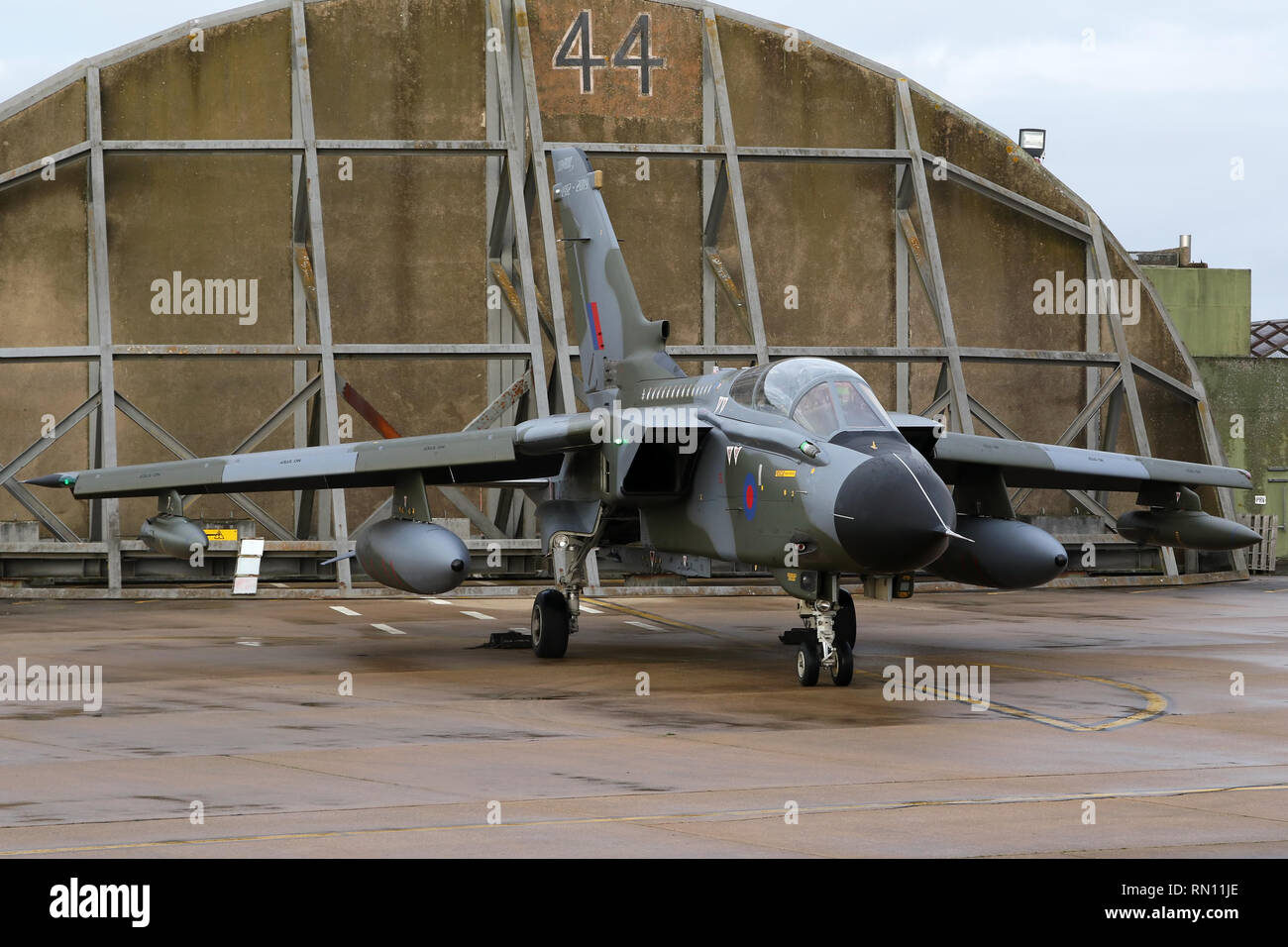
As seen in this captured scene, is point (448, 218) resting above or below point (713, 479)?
above

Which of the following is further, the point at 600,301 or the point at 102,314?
the point at 102,314

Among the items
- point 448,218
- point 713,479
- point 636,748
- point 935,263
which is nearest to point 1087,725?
point 636,748

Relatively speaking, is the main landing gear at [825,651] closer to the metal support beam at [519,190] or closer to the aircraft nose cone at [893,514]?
the aircraft nose cone at [893,514]

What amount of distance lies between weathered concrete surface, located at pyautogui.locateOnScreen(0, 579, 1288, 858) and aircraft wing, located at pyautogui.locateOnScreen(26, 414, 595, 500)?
2020mm

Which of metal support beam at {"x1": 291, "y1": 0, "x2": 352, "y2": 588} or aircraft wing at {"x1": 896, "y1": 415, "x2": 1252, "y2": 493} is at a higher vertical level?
metal support beam at {"x1": 291, "y1": 0, "x2": 352, "y2": 588}

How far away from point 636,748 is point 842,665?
4.00 meters

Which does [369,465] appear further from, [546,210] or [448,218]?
[448,218]

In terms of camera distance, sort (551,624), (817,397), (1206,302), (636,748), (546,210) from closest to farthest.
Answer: (636,748) < (817,397) < (551,624) < (546,210) < (1206,302)

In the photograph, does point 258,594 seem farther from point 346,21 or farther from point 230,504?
point 346,21

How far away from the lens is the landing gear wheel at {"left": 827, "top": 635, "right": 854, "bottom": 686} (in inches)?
587

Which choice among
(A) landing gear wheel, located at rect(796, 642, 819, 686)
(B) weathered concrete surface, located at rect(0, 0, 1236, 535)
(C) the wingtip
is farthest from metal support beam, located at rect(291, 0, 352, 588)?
(A) landing gear wheel, located at rect(796, 642, 819, 686)

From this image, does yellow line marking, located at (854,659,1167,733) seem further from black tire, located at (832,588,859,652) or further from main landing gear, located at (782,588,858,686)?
main landing gear, located at (782,588,858,686)

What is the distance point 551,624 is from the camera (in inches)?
699

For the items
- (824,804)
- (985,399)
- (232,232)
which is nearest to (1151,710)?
(824,804)
